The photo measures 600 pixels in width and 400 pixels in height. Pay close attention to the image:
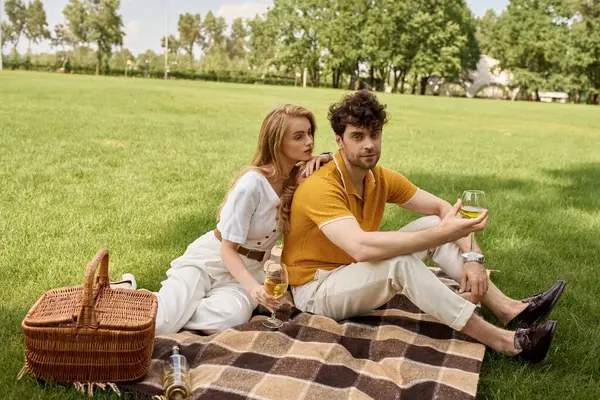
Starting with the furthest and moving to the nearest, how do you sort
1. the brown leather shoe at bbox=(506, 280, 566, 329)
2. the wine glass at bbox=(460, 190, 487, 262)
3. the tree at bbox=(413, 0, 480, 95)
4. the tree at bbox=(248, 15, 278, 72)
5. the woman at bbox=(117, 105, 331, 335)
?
the tree at bbox=(248, 15, 278, 72) → the tree at bbox=(413, 0, 480, 95) → the brown leather shoe at bbox=(506, 280, 566, 329) → the woman at bbox=(117, 105, 331, 335) → the wine glass at bbox=(460, 190, 487, 262)

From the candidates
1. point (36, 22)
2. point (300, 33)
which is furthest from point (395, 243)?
point (36, 22)

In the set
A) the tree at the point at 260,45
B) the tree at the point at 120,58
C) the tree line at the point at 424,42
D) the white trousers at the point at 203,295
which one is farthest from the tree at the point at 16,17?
the white trousers at the point at 203,295

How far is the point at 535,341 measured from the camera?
149 inches

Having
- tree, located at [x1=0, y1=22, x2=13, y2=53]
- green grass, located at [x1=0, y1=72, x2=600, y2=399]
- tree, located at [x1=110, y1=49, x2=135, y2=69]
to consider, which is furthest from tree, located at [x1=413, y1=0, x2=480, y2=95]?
tree, located at [x1=0, y1=22, x2=13, y2=53]

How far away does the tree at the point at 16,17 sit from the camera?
130 metres

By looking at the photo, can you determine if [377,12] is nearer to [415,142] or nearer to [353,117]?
[415,142]

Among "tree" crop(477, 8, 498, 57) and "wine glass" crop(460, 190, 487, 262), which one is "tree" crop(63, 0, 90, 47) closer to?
"tree" crop(477, 8, 498, 57)

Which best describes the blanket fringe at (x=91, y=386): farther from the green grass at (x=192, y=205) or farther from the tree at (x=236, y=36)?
the tree at (x=236, y=36)

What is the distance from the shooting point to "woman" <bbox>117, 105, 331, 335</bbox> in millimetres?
4121

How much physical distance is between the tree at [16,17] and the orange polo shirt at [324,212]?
467ft

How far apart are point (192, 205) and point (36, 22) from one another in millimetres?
135289

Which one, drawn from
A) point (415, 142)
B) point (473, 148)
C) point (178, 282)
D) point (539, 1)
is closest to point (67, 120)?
point (415, 142)

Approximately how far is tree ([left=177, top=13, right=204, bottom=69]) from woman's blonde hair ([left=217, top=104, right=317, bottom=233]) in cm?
14603

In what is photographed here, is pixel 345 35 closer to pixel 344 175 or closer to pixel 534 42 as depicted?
pixel 534 42
